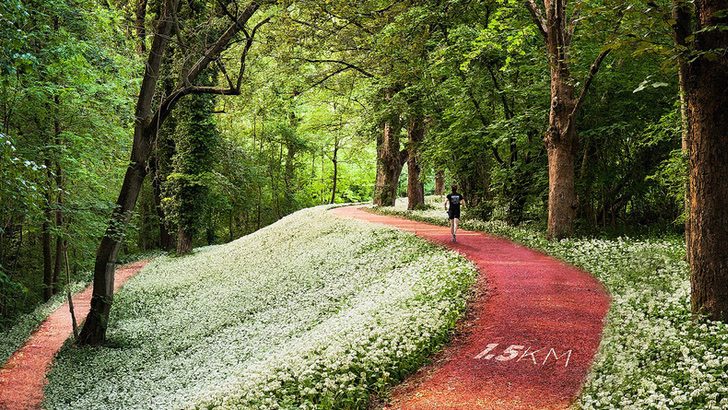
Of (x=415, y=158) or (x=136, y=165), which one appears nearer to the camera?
(x=136, y=165)

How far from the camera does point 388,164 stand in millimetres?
33844

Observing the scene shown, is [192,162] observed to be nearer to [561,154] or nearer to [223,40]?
[223,40]

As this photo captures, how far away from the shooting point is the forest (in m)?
8.40

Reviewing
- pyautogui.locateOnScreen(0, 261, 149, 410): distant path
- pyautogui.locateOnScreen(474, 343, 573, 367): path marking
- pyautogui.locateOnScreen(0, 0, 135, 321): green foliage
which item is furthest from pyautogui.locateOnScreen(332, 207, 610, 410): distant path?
pyautogui.locateOnScreen(0, 261, 149, 410): distant path

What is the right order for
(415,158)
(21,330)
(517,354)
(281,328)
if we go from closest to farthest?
(517,354), (281,328), (21,330), (415,158)


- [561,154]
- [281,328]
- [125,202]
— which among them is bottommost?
[281,328]

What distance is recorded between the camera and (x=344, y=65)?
34250mm

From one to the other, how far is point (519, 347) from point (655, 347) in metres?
1.94

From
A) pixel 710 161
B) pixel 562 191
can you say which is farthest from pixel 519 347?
pixel 562 191

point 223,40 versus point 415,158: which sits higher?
point 223,40

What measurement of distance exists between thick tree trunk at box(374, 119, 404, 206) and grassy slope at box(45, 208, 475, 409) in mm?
8308

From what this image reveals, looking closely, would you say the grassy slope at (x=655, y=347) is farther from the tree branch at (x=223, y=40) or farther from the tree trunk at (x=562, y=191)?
the tree branch at (x=223, y=40)

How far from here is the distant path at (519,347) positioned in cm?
730

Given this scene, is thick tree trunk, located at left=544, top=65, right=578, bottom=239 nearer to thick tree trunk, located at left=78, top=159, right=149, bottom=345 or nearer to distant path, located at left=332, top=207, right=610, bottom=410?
distant path, located at left=332, top=207, right=610, bottom=410
